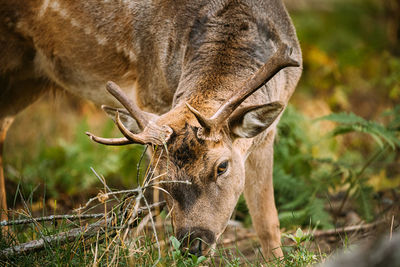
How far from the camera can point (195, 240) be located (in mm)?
3346

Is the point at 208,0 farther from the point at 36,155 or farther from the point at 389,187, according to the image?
the point at 36,155

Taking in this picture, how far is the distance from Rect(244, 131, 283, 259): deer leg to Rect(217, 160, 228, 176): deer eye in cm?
128

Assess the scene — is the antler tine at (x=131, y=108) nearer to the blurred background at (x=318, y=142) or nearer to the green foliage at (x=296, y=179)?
the blurred background at (x=318, y=142)

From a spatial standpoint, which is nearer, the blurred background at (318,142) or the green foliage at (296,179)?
the green foliage at (296,179)

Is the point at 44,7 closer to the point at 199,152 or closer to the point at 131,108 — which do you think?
the point at 131,108

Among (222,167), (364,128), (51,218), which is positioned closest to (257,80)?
(222,167)

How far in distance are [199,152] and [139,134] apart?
0.44m

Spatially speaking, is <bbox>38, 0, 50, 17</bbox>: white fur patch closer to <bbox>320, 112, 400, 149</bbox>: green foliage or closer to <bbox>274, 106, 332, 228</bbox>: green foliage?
<bbox>274, 106, 332, 228</bbox>: green foliage

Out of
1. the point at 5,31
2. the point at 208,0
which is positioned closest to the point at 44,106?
the point at 5,31

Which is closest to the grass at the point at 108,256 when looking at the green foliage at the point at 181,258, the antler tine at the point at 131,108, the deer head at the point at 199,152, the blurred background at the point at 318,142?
the green foliage at the point at 181,258

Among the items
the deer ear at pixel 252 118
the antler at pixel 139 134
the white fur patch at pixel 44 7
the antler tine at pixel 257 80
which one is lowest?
the deer ear at pixel 252 118

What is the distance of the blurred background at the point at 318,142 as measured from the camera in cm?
541

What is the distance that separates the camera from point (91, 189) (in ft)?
22.2

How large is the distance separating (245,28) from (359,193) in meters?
2.31
